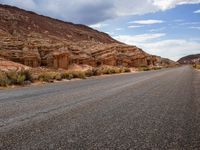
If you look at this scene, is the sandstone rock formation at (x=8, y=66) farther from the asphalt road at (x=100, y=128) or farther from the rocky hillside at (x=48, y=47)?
the asphalt road at (x=100, y=128)

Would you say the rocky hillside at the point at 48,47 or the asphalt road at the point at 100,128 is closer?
the asphalt road at the point at 100,128

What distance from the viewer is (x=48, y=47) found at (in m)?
53.6

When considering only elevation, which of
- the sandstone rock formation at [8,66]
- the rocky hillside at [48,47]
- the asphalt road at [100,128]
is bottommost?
the asphalt road at [100,128]

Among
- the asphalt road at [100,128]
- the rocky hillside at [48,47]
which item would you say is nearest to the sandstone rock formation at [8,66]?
the rocky hillside at [48,47]

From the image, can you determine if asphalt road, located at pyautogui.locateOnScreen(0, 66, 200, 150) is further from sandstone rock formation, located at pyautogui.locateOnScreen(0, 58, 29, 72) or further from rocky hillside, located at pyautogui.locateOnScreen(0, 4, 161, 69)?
rocky hillside, located at pyautogui.locateOnScreen(0, 4, 161, 69)

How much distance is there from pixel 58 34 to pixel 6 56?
42909 mm

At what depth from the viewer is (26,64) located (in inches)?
1874

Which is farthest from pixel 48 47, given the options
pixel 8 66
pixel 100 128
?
pixel 100 128

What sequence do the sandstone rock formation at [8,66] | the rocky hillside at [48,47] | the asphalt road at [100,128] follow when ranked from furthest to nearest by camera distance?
the rocky hillside at [48,47]
the sandstone rock formation at [8,66]
the asphalt road at [100,128]

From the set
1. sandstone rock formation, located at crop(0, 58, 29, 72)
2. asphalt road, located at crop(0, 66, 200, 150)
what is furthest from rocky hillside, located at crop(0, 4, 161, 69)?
asphalt road, located at crop(0, 66, 200, 150)

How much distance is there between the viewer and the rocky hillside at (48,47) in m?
49.1

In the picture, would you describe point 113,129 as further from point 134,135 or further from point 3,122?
point 3,122

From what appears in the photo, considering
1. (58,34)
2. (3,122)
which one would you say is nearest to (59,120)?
(3,122)

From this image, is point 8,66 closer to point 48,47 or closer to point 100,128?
point 48,47
